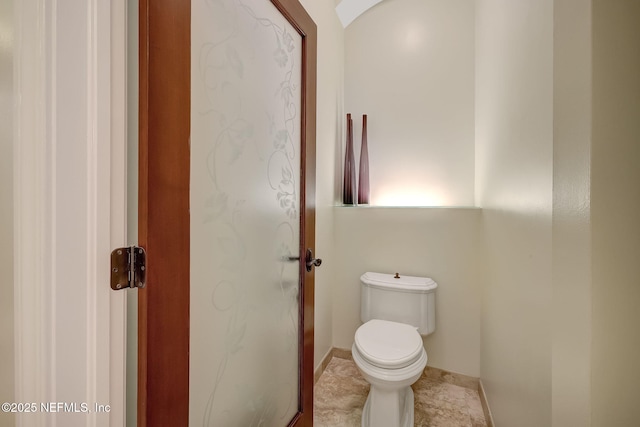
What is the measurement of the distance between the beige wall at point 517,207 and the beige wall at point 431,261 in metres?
0.15

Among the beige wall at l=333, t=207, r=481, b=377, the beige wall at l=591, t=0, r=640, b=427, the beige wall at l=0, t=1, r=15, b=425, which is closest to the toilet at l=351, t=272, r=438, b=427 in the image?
the beige wall at l=333, t=207, r=481, b=377

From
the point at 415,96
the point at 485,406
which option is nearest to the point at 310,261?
the point at 485,406

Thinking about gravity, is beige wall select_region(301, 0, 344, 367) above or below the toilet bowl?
above

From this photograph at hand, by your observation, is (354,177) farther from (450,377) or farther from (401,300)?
(450,377)

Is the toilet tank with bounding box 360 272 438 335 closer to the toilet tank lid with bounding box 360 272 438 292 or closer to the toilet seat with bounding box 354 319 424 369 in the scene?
the toilet tank lid with bounding box 360 272 438 292

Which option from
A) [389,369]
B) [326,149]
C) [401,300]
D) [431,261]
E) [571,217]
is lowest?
[389,369]

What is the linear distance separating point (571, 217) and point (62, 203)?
1.09 metres

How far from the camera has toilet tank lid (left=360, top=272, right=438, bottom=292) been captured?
176cm

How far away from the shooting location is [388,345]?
142 cm

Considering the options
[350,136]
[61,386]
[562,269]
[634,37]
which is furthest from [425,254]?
[61,386]

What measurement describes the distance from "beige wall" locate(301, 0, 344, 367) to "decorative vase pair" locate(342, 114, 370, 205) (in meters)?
0.09

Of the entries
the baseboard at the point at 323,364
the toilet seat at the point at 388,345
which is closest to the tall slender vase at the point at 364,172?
the toilet seat at the point at 388,345

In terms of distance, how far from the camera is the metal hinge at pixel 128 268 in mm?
555

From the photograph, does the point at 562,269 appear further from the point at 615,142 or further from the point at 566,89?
the point at 566,89
